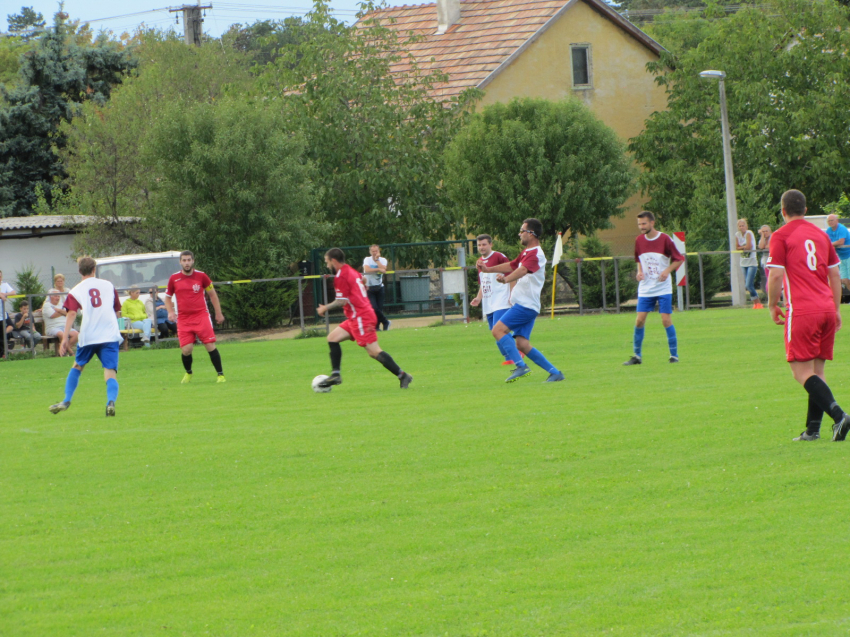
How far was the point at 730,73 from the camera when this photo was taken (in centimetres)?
4031

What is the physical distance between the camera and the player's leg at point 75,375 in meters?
13.2

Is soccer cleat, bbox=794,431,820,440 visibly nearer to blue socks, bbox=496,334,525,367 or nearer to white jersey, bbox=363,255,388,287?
blue socks, bbox=496,334,525,367

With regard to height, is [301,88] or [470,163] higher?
[301,88]

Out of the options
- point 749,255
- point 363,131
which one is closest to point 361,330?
point 749,255

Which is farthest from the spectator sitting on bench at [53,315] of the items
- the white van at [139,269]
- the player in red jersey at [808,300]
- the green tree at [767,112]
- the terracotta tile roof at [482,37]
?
the green tree at [767,112]

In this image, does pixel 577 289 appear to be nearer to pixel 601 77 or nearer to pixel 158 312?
pixel 158 312

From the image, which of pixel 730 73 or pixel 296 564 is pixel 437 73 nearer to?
pixel 730 73

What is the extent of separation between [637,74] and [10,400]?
3309 centimetres

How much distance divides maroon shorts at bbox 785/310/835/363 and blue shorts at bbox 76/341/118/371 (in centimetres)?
738

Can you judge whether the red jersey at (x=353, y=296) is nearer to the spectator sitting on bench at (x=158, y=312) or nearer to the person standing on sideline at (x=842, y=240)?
the spectator sitting on bench at (x=158, y=312)

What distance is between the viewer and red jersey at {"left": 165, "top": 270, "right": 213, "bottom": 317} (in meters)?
16.9

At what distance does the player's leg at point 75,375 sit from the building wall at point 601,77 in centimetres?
2921

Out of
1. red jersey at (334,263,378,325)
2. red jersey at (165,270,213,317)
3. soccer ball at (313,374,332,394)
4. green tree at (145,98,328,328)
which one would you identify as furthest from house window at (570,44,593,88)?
soccer ball at (313,374,332,394)

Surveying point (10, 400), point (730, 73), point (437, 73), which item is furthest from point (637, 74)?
point (10, 400)
